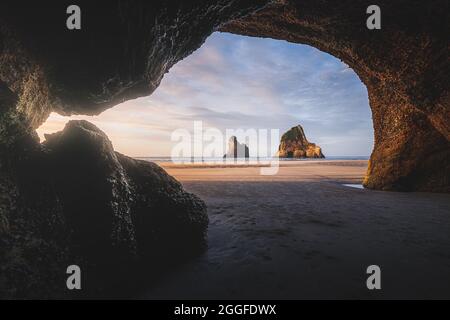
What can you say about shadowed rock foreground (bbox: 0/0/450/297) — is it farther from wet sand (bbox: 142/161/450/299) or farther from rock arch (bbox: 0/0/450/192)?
wet sand (bbox: 142/161/450/299)

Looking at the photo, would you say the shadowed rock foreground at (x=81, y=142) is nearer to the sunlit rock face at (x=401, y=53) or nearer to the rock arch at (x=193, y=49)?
the rock arch at (x=193, y=49)

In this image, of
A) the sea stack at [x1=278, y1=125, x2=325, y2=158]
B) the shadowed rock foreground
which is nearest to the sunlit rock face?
the shadowed rock foreground

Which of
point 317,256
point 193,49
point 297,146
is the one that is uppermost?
point 297,146

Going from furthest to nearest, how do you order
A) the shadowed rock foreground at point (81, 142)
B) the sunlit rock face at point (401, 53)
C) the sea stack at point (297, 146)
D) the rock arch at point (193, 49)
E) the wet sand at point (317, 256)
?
the sea stack at point (297, 146)
the sunlit rock face at point (401, 53)
the rock arch at point (193, 49)
the wet sand at point (317, 256)
the shadowed rock foreground at point (81, 142)

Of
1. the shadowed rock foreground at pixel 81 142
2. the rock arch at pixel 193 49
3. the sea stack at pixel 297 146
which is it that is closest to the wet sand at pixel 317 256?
the shadowed rock foreground at pixel 81 142

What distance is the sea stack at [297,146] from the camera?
7631cm

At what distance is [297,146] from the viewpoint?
257 feet

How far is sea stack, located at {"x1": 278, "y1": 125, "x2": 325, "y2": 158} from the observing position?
76312 millimetres

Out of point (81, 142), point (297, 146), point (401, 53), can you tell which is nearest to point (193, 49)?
point (81, 142)

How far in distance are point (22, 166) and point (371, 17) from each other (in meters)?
6.25

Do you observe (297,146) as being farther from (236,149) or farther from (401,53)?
(401,53)

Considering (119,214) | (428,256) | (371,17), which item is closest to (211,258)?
(119,214)

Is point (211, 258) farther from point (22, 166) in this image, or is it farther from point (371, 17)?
point (371, 17)

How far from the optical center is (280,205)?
5344 mm
